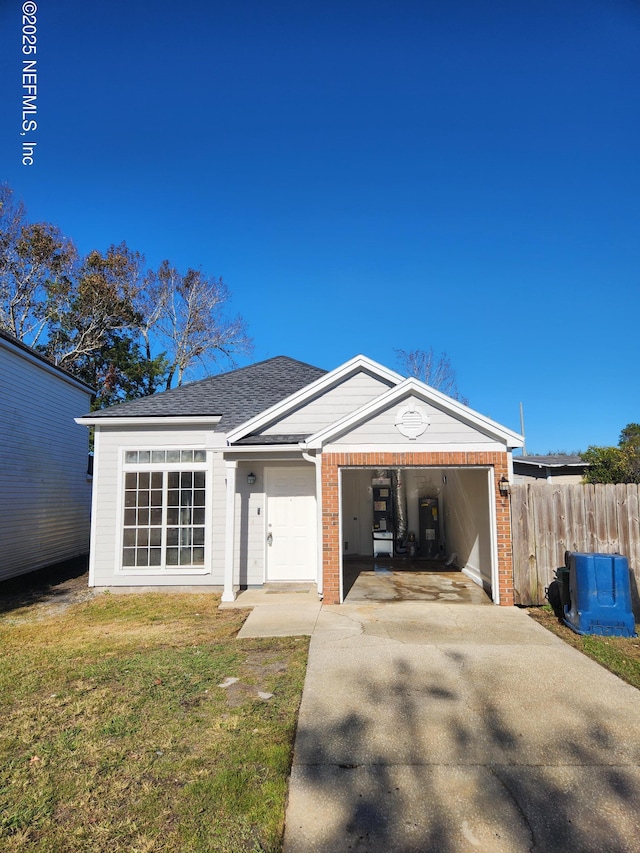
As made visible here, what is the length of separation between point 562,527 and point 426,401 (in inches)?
120

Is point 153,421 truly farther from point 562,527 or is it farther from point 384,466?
point 562,527

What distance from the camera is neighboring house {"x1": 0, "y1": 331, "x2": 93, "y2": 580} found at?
11.5m

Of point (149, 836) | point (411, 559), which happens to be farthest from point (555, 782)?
point (411, 559)

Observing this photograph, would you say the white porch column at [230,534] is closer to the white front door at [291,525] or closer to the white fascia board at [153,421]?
the white front door at [291,525]

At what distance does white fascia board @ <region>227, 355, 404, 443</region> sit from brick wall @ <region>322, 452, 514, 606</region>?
1.80 meters

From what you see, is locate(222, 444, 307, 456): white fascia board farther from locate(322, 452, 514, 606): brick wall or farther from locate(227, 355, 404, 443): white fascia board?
locate(322, 452, 514, 606): brick wall

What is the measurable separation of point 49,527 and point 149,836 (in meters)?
12.8

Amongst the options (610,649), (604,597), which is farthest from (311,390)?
(610,649)

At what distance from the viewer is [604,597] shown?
6.59 metres

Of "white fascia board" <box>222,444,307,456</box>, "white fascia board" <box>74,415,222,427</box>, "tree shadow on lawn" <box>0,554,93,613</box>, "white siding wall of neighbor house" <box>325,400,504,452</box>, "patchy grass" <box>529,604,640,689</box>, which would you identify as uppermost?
"white fascia board" <box>74,415,222,427</box>

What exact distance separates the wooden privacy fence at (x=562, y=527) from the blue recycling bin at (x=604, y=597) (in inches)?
48.9

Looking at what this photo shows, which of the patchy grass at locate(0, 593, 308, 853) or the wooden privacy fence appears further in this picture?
the wooden privacy fence

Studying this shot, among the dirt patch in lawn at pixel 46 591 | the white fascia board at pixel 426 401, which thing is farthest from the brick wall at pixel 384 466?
the dirt patch in lawn at pixel 46 591

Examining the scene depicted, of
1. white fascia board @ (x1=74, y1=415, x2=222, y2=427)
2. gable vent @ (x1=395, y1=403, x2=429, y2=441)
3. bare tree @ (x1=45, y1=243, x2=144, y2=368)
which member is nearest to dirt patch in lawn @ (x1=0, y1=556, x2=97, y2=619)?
white fascia board @ (x1=74, y1=415, x2=222, y2=427)
